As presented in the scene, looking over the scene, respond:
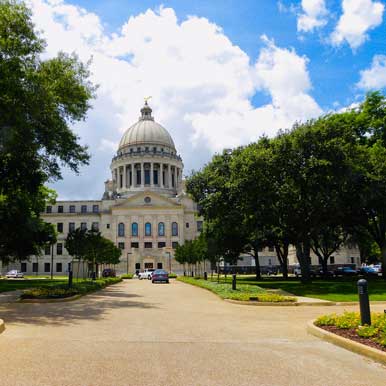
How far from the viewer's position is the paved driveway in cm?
720

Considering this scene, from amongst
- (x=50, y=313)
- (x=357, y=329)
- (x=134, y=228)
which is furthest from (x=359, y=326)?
(x=134, y=228)

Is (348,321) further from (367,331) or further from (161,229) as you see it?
(161,229)

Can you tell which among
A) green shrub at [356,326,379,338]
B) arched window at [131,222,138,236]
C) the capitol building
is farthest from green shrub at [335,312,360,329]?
arched window at [131,222,138,236]

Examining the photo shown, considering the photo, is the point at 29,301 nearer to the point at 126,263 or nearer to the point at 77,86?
the point at 77,86

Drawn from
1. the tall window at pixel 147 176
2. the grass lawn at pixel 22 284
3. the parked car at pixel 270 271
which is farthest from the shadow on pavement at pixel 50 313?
the tall window at pixel 147 176

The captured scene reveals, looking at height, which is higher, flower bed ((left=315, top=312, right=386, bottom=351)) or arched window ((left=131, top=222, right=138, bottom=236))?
arched window ((left=131, top=222, right=138, bottom=236))

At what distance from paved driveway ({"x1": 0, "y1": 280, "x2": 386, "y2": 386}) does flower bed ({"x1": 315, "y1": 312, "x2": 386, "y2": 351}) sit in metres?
0.57

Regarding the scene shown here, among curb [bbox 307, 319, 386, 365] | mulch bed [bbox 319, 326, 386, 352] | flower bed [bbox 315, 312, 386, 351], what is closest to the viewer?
curb [bbox 307, 319, 386, 365]

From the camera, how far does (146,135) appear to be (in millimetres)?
121750

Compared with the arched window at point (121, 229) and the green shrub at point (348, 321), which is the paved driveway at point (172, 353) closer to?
the green shrub at point (348, 321)

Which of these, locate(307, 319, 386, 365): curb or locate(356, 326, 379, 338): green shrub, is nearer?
locate(307, 319, 386, 365): curb

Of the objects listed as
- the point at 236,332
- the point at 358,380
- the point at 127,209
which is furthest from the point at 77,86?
the point at 127,209

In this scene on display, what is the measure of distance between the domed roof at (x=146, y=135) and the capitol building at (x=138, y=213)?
262mm

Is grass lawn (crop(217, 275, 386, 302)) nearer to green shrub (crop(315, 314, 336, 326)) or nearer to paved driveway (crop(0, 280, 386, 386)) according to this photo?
paved driveway (crop(0, 280, 386, 386))
